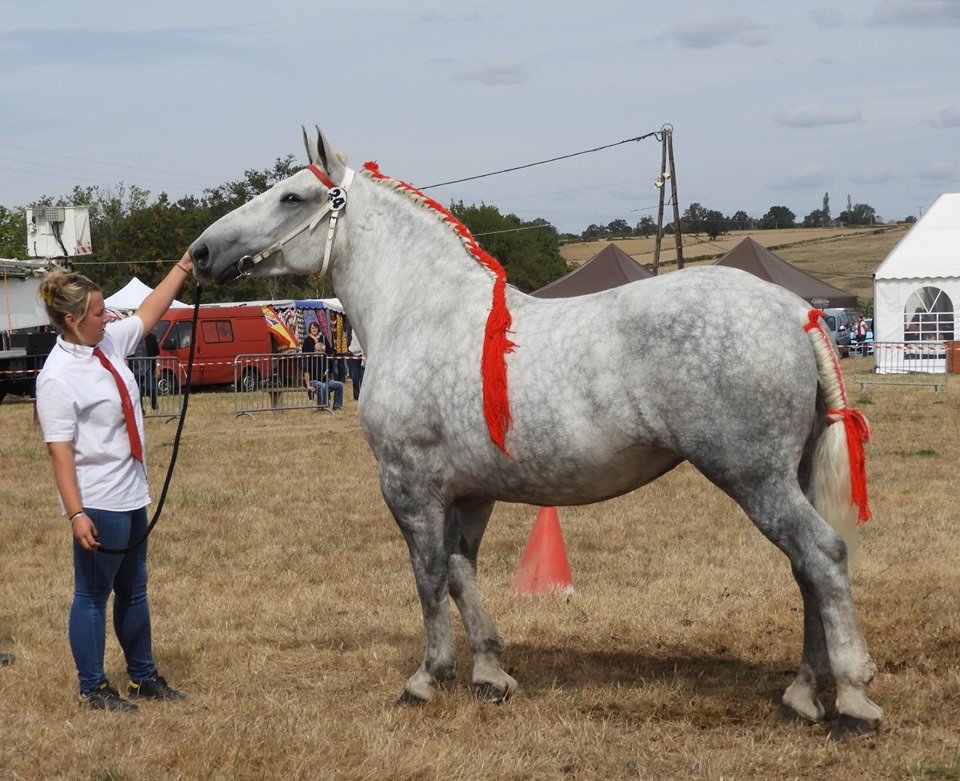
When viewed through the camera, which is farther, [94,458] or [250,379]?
[250,379]

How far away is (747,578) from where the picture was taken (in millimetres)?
7762

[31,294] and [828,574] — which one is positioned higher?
[31,294]

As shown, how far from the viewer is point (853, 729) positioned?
4.60 metres

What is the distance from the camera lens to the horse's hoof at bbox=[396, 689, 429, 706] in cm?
541

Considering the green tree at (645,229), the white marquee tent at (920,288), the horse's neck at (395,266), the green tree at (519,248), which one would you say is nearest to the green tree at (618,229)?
the green tree at (645,229)

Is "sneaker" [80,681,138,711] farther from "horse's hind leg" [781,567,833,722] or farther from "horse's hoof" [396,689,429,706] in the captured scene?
"horse's hind leg" [781,567,833,722]

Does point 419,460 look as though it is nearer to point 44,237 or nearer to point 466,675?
point 466,675

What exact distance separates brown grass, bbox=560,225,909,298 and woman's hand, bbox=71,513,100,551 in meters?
69.0

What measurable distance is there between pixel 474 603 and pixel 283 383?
18555 mm

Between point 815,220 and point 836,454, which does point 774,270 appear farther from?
point 815,220

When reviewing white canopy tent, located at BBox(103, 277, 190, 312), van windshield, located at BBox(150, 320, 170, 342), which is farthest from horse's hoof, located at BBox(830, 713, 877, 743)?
white canopy tent, located at BBox(103, 277, 190, 312)

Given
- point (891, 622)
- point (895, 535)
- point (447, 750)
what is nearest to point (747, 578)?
point (891, 622)

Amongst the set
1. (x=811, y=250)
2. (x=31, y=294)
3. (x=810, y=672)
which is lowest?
(x=810, y=672)

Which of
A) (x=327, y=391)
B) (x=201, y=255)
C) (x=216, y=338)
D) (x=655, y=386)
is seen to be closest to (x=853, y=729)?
(x=655, y=386)
